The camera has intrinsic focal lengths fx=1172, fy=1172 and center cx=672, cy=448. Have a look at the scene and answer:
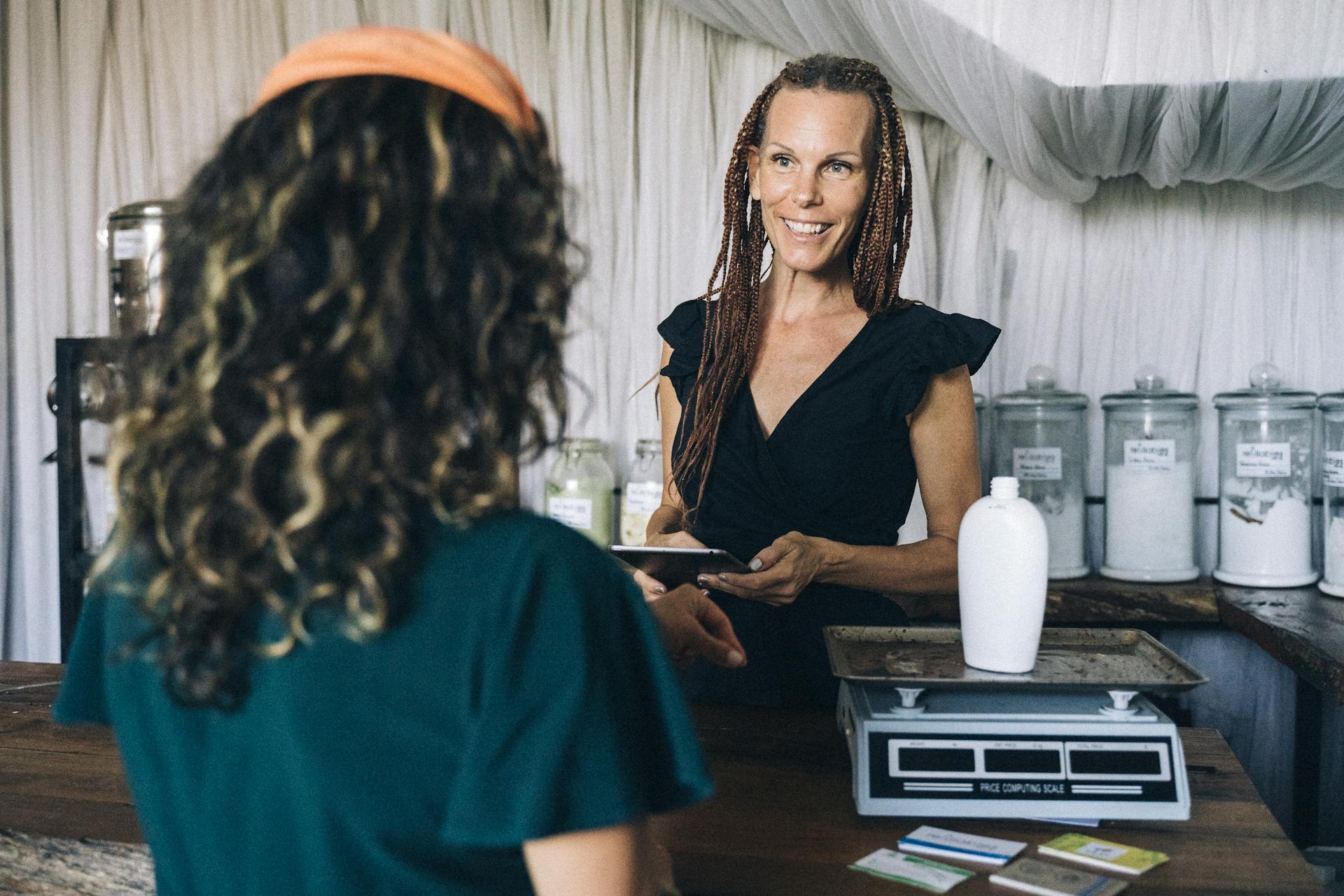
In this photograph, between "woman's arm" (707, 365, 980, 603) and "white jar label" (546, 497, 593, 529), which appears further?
"white jar label" (546, 497, 593, 529)

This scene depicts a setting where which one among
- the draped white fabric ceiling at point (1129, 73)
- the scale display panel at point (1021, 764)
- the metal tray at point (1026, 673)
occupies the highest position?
the draped white fabric ceiling at point (1129, 73)

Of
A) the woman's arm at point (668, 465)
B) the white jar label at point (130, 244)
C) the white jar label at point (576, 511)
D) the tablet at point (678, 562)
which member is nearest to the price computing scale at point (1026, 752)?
the tablet at point (678, 562)

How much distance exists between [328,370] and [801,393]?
1.29 metres

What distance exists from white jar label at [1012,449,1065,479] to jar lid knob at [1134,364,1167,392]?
0.21 metres

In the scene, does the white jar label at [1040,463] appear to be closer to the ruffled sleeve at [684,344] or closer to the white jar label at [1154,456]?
the white jar label at [1154,456]

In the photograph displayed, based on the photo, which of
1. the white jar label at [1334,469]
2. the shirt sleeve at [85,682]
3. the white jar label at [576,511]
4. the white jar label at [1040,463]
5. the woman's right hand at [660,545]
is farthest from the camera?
the white jar label at [576,511]

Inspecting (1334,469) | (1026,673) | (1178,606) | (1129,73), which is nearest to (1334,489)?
(1334,469)

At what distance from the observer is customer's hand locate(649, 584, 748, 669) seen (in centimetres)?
107

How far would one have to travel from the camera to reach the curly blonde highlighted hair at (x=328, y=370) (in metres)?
0.63

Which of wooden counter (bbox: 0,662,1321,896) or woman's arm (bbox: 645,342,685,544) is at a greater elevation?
woman's arm (bbox: 645,342,685,544)

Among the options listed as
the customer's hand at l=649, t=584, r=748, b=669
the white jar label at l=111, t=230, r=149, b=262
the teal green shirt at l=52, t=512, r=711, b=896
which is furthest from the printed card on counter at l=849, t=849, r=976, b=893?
the white jar label at l=111, t=230, r=149, b=262

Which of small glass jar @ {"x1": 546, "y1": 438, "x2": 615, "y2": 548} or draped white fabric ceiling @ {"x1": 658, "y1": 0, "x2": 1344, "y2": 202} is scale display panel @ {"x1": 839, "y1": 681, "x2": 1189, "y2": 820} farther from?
small glass jar @ {"x1": 546, "y1": 438, "x2": 615, "y2": 548}

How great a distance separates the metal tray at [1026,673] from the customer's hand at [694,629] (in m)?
0.16

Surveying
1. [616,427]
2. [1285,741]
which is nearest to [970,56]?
[616,427]
